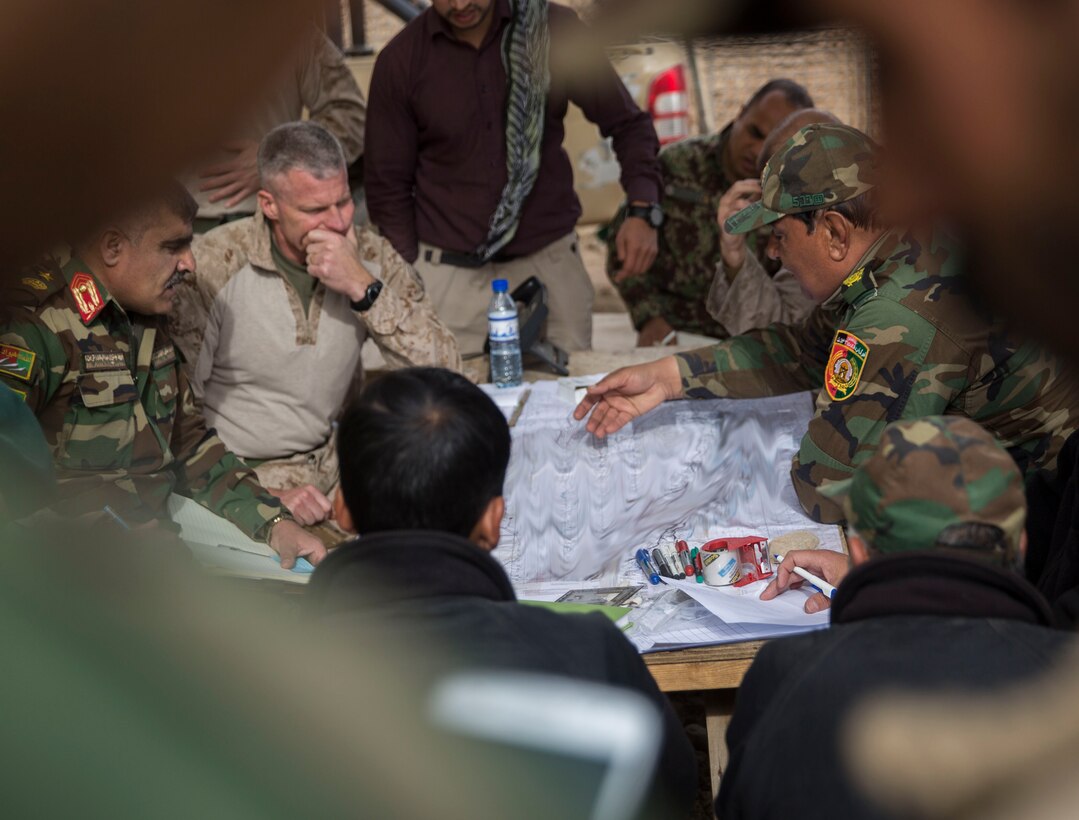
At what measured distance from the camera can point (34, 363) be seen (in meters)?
2.22

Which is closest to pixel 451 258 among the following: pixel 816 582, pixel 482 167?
pixel 482 167

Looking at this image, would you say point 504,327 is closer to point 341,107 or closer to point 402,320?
point 402,320

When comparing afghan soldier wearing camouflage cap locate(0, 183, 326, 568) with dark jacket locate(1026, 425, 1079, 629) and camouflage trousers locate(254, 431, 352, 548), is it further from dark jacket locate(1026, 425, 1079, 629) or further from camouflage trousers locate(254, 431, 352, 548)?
dark jacket locate(1026, 425, 1079, 629)

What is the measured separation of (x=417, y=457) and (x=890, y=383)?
3.49 feet

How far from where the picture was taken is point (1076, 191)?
0.69ft

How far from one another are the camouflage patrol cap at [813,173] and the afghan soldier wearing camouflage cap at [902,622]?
3.15 feet

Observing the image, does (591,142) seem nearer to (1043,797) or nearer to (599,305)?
(599,305)

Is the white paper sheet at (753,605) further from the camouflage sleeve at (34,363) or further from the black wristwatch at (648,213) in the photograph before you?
the black wristwatch at (648,213)

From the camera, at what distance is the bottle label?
3188mm

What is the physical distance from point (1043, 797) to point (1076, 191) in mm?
208

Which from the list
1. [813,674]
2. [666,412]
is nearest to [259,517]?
[666,412]

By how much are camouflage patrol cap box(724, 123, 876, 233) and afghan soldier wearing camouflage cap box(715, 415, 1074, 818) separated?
3.15ft

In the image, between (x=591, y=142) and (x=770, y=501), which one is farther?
(x=591, y=142)

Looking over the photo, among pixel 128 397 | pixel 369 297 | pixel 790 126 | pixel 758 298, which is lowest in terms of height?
pixel 758 298
